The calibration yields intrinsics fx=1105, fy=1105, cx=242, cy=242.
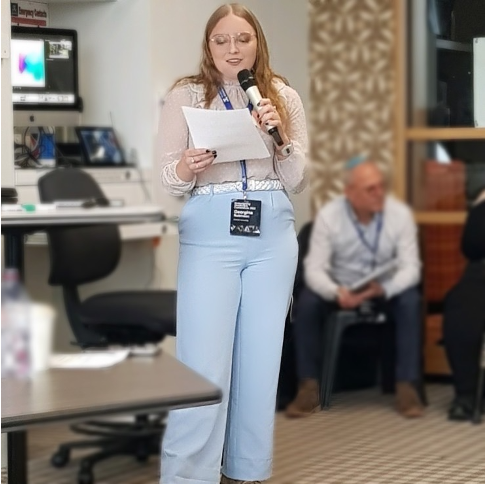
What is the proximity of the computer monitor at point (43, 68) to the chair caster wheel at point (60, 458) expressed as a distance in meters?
1.88

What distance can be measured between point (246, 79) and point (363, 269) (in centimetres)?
314

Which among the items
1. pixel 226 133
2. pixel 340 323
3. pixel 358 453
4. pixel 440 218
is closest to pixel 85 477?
pixel 358 453

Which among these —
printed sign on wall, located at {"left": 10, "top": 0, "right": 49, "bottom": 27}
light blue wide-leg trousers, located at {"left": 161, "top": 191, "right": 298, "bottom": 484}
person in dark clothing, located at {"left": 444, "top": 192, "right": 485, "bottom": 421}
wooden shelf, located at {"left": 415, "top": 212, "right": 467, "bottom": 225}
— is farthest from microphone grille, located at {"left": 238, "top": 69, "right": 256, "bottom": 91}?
wooden shelf, located at {"left": 415, "top": 212, "right": 467, "bottom": 225}

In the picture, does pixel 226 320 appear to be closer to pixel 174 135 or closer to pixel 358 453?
pixel 174 135

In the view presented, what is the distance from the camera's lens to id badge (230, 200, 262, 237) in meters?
2.11

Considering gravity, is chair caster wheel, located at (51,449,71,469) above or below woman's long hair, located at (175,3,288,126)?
below

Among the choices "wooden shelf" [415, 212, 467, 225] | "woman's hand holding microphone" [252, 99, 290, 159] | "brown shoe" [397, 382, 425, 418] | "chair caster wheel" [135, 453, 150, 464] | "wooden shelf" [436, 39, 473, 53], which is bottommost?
"chair caster wheel" [135, 453, 150, 464]

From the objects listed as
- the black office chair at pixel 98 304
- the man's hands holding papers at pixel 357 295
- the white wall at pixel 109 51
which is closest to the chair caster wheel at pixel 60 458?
the black office chair at pixel 98 304

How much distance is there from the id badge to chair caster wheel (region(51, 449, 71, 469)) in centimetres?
205

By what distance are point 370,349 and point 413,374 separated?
0.29 m

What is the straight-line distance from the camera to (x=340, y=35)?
5.43 meters

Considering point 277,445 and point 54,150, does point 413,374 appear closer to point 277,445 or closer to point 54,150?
point 277,445

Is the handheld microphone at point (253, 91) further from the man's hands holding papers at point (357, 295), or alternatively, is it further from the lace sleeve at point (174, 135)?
the man's hands holding papers at point (357, 295)

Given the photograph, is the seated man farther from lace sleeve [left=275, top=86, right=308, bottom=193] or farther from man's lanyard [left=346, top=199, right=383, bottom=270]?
lace sleeve [left=275, top=86, right=308, bottom=193]
